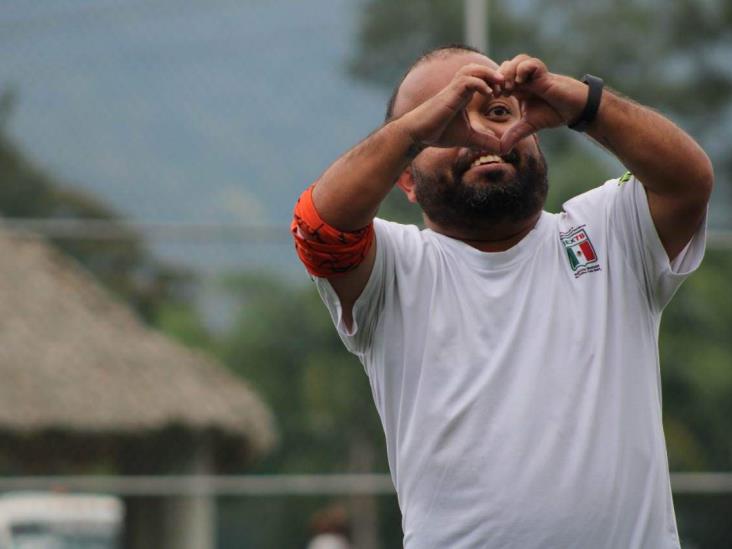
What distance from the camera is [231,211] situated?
35.8 feet

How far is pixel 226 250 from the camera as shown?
10.3m

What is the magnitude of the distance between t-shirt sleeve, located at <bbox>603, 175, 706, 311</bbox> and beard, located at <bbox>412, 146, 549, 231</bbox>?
160mm

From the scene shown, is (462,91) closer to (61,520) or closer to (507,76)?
(507,76)

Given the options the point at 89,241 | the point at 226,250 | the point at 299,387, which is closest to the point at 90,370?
the point at 89,241

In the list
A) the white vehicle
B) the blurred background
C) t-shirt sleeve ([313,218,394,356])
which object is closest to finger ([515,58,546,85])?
t-shirt sleeve ([313,218,394,356])

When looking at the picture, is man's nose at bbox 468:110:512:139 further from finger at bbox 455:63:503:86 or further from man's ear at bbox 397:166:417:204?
man's ear at bbox 397:166:417:204

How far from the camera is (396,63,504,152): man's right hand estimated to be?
2.72m

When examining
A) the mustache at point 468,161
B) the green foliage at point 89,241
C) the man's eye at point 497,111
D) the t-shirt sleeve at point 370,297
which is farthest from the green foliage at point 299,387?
the man's eye at point 497,111

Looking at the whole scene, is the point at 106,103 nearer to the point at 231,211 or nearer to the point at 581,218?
the point at 231,211

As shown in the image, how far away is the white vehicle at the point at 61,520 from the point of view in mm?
9914

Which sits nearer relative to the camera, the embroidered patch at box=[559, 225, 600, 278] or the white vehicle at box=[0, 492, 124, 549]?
the embroidered patch at box=[559, 225, 600, 278]

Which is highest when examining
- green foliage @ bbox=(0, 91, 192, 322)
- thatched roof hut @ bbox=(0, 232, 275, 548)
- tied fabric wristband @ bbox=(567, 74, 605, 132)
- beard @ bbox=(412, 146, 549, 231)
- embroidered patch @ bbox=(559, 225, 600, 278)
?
green foliage @ bbox=(0, 91, 192, 322)

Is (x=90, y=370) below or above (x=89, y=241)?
below

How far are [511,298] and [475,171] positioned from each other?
0.27m
